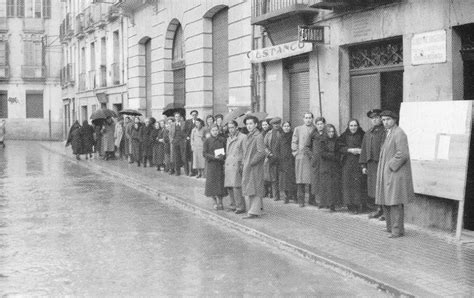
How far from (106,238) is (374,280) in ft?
14.2

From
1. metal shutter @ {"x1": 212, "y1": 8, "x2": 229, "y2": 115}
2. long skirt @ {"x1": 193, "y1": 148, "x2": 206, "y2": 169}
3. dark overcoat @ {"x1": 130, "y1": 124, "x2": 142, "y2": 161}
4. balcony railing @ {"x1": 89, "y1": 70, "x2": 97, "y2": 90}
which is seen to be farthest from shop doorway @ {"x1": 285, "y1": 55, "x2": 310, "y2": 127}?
balcony railing @ {"x1": 89, "y1": 70, "x2": 97, "y2": 90}

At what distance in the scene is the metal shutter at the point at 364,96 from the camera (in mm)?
A: 12828

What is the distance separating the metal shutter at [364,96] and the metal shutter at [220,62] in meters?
7.11

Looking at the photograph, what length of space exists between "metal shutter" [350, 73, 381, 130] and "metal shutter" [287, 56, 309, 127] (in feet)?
6.29

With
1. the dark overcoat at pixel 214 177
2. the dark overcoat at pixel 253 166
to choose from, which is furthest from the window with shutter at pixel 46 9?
the dark overcoat at pixel 253 166

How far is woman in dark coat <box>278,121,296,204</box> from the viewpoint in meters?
13.4

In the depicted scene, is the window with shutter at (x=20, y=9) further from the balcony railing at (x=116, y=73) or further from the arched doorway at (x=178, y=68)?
the arched doorway at (x=178, y=68)

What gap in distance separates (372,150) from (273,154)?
10.0 feet

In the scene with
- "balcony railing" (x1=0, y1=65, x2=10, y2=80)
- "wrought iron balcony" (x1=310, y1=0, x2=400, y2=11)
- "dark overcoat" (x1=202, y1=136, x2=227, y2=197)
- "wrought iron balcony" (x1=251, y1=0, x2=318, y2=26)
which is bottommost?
"dark overcoat" (x1=202, y1=136, x2=227, y2=197)

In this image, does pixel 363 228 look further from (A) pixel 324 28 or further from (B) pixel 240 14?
(B) pixel 240 14

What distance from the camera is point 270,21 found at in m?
15.9

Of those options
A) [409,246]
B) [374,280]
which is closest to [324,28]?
Result: [409,246]

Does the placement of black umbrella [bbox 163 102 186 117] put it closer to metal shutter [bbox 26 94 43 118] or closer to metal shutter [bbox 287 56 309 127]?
metal shutter [bbox 287 56 309 127]

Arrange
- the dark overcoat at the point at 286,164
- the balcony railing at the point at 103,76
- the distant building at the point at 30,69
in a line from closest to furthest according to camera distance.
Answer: the dark overcoat at the point at 286,164
the balcony railing at the point at 103,76
the distant building at the point at 30,69
